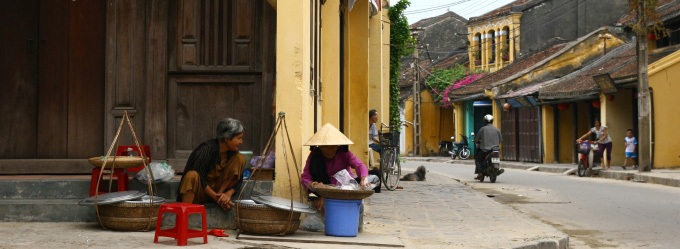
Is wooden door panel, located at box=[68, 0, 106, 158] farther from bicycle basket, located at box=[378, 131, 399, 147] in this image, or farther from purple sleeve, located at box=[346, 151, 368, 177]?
bicycle basket, located at box=[378, 131, 399, 147]

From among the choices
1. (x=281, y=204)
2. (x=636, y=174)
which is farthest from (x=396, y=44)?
(x=281, y=204)

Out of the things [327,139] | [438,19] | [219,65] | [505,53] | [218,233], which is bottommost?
[218,233]

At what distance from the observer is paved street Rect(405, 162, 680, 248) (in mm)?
9070

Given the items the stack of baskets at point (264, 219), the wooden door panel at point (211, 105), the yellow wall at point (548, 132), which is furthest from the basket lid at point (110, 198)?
the yellow wall at point (548, 132)

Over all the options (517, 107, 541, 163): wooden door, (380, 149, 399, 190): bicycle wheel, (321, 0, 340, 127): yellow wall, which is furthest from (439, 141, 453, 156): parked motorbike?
(321, 0, 340, 127): yellow wall

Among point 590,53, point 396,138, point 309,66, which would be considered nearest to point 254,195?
point 309,66

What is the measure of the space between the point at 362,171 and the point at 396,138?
282 inches

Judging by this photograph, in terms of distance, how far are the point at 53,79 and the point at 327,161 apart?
325 centimetres

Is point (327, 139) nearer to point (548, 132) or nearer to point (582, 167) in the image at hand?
point (582, 167)

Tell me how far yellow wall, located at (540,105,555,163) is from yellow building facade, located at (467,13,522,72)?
10617 millimetres

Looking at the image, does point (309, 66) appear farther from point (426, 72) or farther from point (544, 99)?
point (426, 72)

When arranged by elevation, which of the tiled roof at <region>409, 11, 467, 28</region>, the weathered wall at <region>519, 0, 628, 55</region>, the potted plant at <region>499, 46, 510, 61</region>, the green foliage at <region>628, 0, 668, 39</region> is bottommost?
the green foliage at <region>628, 0, 668, 39</region>

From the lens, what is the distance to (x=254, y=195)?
8273mm

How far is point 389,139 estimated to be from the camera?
15.0m
